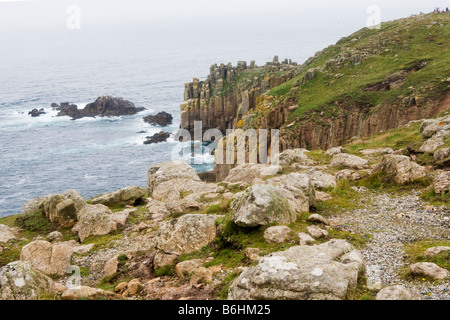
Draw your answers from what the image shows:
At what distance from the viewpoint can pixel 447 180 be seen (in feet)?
72.6

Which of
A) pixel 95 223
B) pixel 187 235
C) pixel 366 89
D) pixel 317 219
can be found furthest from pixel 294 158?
pixel 366 89

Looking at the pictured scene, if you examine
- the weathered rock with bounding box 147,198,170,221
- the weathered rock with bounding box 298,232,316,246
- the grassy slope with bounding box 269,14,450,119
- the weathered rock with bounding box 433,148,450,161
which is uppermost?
the grassy slope with bounding box 269,14,450,119

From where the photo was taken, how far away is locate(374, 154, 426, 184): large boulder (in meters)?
24.8

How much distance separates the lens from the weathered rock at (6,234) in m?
26.0

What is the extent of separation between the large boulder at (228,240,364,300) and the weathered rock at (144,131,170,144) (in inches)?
4471

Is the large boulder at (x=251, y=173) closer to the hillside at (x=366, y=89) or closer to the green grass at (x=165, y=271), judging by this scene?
the green grass at (x=165, y=271)

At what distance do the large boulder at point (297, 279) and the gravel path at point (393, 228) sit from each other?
154 centimetres

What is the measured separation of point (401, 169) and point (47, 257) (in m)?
23.0

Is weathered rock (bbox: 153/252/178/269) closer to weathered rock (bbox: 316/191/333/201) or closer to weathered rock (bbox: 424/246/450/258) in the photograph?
weathered rock (bbox: 424/246/450/258)

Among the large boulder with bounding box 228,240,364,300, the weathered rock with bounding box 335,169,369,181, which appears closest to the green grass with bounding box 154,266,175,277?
the large boulder with bounding box 228,240,364,300

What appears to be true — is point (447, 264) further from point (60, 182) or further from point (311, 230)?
point (60, 182)

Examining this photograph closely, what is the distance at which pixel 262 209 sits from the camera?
18188 mm

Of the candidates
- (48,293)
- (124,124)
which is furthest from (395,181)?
(124,124)

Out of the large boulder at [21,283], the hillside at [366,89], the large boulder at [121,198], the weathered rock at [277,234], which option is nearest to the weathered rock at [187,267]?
the weathered rock at [277,234]
